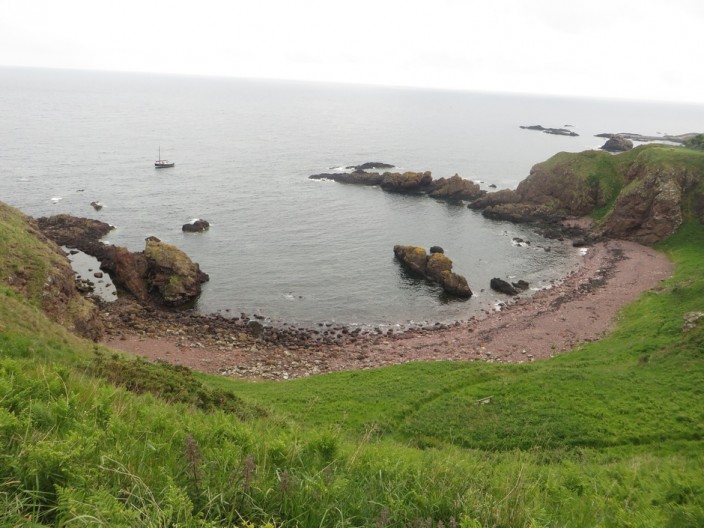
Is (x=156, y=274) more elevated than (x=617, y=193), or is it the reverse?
(x=617, y=193)

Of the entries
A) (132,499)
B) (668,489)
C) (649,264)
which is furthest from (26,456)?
(649,264)

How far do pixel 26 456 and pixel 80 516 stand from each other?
1777 millimetres

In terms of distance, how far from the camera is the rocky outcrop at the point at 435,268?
173 ft

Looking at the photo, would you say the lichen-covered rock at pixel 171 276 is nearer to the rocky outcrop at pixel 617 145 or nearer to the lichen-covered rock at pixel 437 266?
the lichen-covered rock at pixel 437 266

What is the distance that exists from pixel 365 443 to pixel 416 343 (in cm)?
3220

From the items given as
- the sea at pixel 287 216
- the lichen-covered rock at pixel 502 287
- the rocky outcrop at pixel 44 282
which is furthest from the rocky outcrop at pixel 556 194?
the rocky outcrop at pixel 44 282

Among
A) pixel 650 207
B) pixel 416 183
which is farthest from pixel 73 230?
pixel 650 207

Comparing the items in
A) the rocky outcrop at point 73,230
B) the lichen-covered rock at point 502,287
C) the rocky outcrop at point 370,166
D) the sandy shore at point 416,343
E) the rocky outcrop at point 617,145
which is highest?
the rocky outcrop at point 617,145

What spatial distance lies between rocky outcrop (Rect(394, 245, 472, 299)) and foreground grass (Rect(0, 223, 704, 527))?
20190mm

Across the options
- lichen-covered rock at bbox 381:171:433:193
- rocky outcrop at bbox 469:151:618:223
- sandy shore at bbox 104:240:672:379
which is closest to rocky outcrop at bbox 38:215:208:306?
sandy shore at bbox 104:240:672:379

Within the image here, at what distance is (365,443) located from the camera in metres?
10.7

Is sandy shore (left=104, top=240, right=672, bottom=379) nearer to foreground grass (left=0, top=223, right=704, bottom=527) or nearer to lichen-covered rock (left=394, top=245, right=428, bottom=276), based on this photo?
foreground grass (left=0, top=223, right=704, bottom=527)

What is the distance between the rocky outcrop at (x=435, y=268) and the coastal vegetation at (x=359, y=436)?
17169 mm

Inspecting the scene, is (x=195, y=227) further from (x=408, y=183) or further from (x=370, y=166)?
(x=370, y=166)
